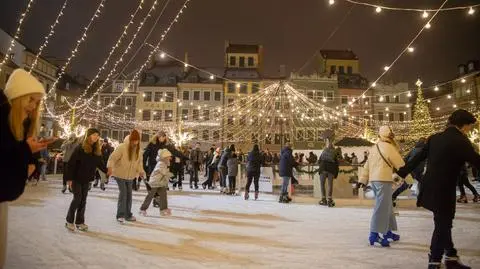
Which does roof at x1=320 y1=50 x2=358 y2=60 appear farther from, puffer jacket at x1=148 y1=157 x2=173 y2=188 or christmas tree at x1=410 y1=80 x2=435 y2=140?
puffer jacket at x1=148 y1=157 x2=173 y2=188

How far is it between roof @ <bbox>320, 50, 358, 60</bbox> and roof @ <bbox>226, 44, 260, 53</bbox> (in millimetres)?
9595

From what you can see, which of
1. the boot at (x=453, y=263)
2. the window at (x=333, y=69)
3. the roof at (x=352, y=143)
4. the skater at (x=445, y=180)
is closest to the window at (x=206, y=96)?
the window at (x=333, y=69)

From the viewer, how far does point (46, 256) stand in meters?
4.55

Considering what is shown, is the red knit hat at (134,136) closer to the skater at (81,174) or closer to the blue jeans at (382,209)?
the skater at (81,174)

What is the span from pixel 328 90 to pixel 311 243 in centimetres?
A: 4804

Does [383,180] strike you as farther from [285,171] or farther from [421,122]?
[421,122]

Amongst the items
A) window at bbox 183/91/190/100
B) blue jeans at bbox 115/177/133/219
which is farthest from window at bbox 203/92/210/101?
blue jeans at bbox 115/177/133/219

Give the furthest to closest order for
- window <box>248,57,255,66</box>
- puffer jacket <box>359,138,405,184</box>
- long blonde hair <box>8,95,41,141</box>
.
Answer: window <box>248,57,255,66</box>
puffer jacket <box>359,138,405,184</box>
long blonde hair <box>8,95,41,141</box>

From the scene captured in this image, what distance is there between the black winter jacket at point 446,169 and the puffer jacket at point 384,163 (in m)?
1.36

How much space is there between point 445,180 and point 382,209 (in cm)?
154

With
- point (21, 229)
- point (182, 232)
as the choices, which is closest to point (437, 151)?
point (182, 232)

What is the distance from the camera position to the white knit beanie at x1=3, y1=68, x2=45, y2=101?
2932 mm

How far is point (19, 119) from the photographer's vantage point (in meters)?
2.87

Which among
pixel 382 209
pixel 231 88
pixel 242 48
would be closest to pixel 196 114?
pixel 231 88
